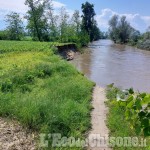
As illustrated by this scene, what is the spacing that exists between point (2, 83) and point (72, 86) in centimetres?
237

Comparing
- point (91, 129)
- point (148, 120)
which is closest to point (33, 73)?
point (91, 129)

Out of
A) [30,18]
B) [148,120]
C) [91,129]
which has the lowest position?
[91,129]

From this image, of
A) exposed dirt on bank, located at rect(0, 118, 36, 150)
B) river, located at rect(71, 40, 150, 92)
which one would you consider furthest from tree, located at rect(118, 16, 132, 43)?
exposed dirt on bank, located at rect(0, 118, 36, 150)

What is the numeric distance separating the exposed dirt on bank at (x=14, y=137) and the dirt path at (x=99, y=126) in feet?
3.92

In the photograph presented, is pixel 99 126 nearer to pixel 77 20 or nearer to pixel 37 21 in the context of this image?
pixel 37 21

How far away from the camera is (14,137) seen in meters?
5.26

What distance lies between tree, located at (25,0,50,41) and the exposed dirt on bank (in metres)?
40.7

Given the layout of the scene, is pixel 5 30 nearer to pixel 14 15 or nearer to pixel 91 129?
pixel 14 15

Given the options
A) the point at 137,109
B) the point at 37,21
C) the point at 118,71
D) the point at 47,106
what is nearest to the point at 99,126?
the point at 47,106

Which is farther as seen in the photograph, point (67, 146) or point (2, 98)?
point (2, 98)

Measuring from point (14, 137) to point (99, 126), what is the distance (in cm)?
214

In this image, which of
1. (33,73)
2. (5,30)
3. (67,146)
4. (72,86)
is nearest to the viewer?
(67,146)

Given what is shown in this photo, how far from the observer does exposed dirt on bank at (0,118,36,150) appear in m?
4.94

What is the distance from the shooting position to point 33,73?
11.2 meters
